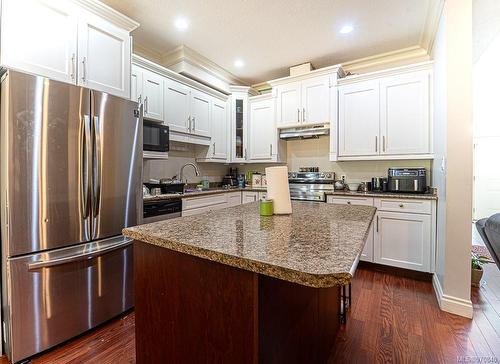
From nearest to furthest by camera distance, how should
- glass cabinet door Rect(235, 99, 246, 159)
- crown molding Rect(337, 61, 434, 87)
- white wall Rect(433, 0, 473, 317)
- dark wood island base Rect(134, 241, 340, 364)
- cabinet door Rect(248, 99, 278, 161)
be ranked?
dark wood island base Rect(134, 241, 340, 364) → white wall Rect(433, 0, 473, 317) → crown molding Rect(337, 61, 434, 87) → cabinet door Rect(248, 99, 278, 161) → glass cabinet door Rect(235, 99, 246, 159)

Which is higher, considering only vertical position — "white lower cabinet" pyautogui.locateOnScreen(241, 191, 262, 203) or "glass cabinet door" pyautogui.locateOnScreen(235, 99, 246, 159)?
"glass cabinet door" pyautogui.locateOnScreen(235, 99, 246, 159)

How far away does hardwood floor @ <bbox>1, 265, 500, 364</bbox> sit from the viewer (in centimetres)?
158

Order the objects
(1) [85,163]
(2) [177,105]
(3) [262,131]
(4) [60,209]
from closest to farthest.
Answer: (4) [60,209] < (1) [85,163] < (2) [177,105] < (3) [262,131]

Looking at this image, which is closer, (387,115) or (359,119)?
(387,115)

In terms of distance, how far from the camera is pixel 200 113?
3.51 m

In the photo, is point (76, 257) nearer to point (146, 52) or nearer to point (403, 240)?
point (146, 52)

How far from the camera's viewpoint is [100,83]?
6.88ft

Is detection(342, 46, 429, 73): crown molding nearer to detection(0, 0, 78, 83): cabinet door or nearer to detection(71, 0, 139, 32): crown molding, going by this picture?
detection(71, 0, 139, 32): crown molding

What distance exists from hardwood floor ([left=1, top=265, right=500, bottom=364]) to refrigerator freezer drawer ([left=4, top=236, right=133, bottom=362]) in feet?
0.42

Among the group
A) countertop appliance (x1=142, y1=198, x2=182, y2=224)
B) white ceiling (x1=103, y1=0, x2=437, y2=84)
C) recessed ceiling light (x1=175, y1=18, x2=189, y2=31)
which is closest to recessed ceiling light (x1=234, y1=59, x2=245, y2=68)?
white ceiling (x1=103, y1=0, x2=437, y2=84)

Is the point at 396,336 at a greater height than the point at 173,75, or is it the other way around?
the point at 173,75

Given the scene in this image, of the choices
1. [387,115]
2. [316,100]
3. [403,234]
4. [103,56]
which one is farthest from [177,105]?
[403,234]

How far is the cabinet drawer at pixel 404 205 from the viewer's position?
264 cm

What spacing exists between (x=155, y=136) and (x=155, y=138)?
0.02m
